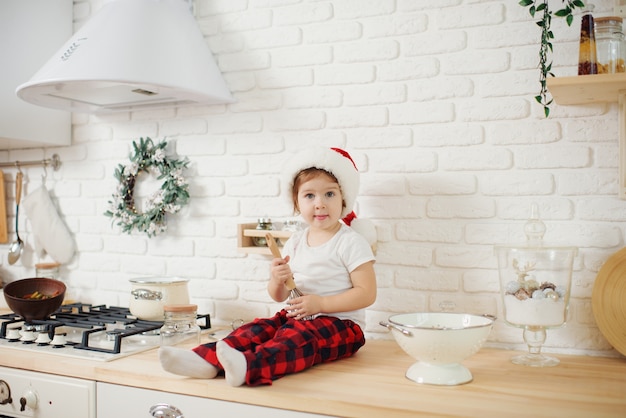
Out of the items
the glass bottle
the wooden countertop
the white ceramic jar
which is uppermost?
the glass bottle

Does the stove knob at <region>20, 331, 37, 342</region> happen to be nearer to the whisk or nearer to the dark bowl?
the dark bowl

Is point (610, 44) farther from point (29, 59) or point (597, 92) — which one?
point (29, 59)

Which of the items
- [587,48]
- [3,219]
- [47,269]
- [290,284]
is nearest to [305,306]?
[290,284]

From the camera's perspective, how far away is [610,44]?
1.55 metres

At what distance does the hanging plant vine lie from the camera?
1.58 m

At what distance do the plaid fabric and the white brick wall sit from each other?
34cm

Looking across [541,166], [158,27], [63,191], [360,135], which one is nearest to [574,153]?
[541,166]

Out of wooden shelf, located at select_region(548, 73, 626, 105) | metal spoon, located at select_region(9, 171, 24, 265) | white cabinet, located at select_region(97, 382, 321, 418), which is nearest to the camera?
white cabinet, located at select_region(97, 382, 321, 418)

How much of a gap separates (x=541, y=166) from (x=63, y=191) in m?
1.97

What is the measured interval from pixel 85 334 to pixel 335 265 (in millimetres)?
795

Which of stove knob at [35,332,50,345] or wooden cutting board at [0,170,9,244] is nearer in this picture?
stove knob at [35,332,50,345]

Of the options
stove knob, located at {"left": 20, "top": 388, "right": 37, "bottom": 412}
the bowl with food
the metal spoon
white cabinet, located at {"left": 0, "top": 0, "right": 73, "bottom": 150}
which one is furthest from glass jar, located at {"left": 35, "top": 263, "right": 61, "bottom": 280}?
the bowl with food

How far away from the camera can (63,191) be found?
2568mm

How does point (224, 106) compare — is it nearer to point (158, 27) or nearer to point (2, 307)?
point (158, 27)
